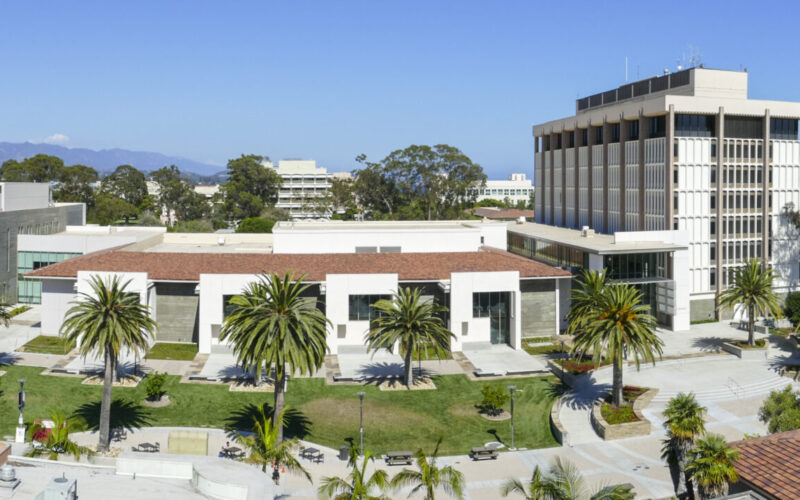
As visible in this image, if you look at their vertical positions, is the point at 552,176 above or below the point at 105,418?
above

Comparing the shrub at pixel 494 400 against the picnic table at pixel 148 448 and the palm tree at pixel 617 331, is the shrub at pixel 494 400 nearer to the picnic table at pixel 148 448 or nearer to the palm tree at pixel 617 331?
the palm tree at pixel 617 331

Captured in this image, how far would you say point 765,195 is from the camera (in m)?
67.8

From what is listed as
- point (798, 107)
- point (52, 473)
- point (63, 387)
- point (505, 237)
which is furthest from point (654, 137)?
point (52, 473)

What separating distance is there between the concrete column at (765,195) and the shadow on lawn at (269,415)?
158ft

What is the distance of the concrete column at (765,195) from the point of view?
67.0 metres

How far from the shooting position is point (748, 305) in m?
55.2

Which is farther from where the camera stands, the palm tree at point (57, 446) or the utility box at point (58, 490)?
the palm tree at point (57, 446)

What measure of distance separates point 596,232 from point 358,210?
245ft

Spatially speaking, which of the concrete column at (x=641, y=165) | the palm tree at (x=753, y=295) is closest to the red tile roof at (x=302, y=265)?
the palm tree at (x=753, y=295)

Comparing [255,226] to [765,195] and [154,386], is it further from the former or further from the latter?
[765,195]

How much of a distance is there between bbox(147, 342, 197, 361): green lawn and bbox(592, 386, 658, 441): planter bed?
96.6ft

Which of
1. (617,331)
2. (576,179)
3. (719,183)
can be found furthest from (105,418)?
(576,179)

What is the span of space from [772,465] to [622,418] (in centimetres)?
1522

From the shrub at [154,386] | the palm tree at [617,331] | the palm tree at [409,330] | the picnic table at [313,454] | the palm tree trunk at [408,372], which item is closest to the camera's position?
the picnic table at [313,454]
